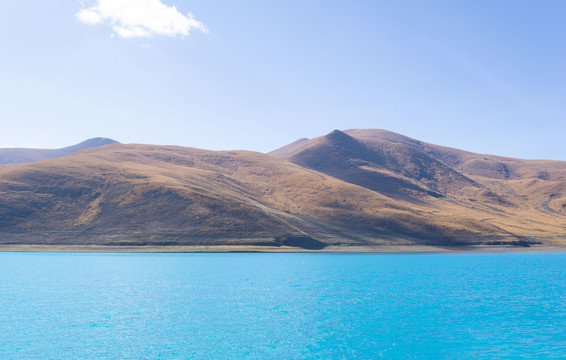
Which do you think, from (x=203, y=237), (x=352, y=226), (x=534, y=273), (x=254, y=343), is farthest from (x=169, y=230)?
(x=254, y=343)

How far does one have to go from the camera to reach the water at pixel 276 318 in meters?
33.9

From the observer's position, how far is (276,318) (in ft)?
145

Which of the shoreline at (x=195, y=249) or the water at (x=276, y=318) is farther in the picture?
the shoreline at (x=195, y=249)

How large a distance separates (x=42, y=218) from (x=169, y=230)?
162 ft

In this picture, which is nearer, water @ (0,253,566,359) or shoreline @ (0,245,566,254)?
water @ (0,253,566,359)

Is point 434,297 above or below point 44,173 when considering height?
below

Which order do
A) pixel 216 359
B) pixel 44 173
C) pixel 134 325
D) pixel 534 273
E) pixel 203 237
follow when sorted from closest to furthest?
pixel 216 359
pixel 134 325
pixel 534 273
pixel 203 237
pixel 44 173

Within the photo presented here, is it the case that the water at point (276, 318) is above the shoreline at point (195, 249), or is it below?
above

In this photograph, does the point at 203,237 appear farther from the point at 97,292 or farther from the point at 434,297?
the point at 434,297

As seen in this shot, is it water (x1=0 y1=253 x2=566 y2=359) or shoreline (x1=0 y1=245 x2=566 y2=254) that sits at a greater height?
water (x1=0 y1=253 x2=566 y2=359)

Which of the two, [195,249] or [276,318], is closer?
[276,318]

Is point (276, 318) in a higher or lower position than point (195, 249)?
higher

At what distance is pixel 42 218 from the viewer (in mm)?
164250

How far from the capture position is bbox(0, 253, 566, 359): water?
33875 mm
